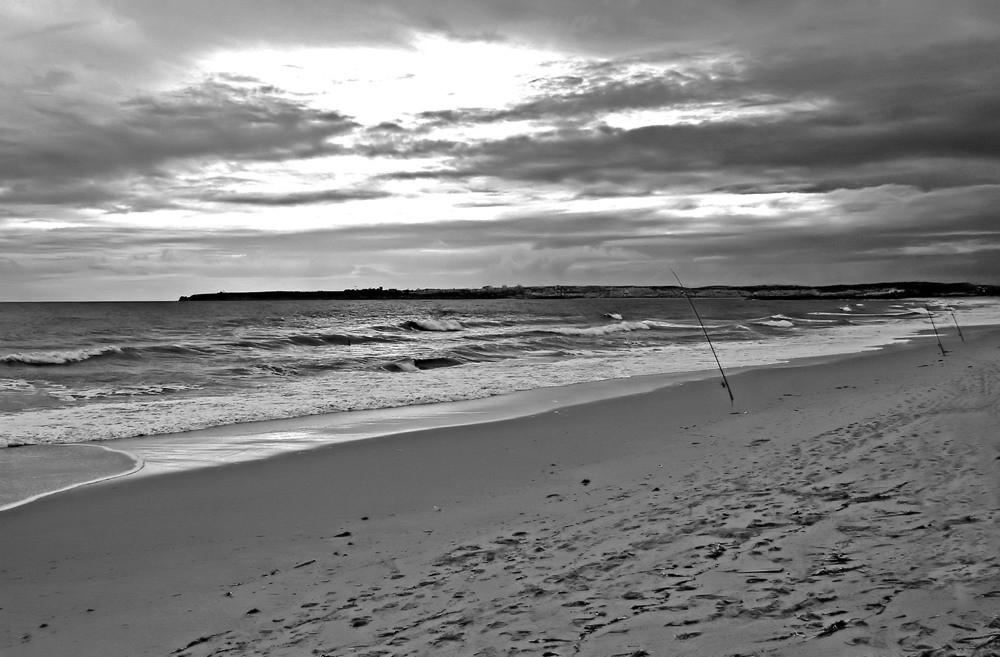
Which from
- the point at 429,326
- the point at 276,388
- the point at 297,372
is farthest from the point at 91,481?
the point at 429,326

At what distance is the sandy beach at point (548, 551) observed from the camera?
3.17 m

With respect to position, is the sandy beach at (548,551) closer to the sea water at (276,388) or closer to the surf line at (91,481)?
the surf line at (91,481)

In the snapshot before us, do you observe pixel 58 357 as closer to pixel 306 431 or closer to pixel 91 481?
pixel 306 431

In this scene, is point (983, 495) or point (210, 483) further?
point (210, 483)

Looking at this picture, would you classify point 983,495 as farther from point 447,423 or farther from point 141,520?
point 447,423

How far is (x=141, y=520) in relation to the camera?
6.18 meters

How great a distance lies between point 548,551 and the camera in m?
4.59

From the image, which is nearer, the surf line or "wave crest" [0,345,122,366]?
the surf line

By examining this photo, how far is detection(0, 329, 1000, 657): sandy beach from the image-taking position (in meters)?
3.17

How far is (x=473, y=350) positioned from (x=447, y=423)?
623 inches

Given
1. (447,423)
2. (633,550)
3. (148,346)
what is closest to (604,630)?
(633,550)

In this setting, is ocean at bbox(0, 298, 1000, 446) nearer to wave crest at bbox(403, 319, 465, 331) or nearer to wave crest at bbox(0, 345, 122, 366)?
wave crest at bbox(0, 345, 122, 366)

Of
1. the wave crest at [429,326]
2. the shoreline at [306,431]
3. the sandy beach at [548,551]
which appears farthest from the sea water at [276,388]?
the wave crest at [429,326]

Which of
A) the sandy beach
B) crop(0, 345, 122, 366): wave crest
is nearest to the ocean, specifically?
crop(0, 345, 122, 366): wave crest
